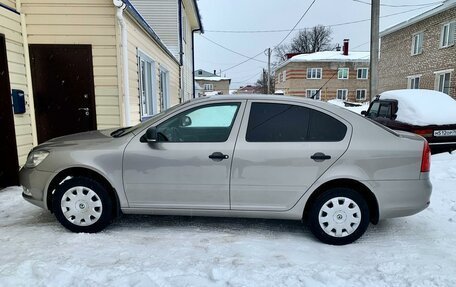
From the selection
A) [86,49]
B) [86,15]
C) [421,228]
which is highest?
[86,15]

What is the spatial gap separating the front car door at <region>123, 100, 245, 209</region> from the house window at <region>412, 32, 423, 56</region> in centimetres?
2321

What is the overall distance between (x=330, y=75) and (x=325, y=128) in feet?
129

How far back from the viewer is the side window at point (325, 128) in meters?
3.40

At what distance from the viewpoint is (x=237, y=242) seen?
11.4 ft

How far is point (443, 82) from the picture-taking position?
1994cm

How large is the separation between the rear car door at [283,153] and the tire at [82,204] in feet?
4.59

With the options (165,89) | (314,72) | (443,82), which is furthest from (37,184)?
(314,72)

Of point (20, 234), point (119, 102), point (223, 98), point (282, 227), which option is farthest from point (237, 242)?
point (119, 102)

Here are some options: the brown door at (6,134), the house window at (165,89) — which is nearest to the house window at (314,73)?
the house window at (165,89)

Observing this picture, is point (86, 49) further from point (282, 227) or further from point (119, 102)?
point (282, 227)

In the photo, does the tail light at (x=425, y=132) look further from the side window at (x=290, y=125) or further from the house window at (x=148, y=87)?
the house window at (x=148, y=87)

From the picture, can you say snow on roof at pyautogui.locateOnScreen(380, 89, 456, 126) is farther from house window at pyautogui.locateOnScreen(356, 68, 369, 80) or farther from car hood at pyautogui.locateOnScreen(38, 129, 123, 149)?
house window at pyautogui.locateOnScreen(356, 68, 369, 80)

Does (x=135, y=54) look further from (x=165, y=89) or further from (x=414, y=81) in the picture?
(x=414, y=81)

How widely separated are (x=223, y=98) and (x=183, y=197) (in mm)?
1158
